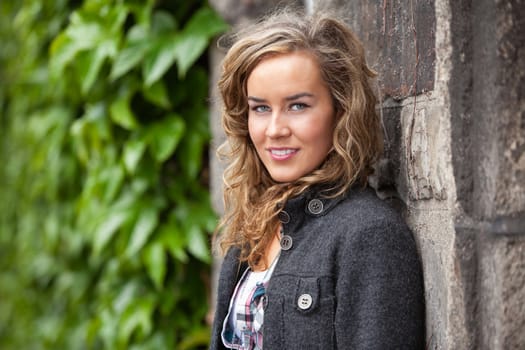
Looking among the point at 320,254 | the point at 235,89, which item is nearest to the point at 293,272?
the point at 320,254

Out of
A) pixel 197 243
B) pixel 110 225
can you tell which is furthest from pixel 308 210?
pixel 110 225

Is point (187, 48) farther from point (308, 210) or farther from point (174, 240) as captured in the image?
point (308, 210)

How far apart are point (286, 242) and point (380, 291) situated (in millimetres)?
287

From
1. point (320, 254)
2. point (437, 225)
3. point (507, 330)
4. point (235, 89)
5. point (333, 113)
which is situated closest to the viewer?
point (507, 330)

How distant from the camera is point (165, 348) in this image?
9.87 ft

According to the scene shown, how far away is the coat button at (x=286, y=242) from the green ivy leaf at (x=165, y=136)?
1.23m

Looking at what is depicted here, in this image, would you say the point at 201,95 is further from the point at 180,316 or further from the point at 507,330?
the point at 507,330

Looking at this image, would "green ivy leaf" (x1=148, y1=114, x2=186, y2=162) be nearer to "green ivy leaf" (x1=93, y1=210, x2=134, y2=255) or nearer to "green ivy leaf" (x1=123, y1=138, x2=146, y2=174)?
"green ivy leaf" (x1=123, y1=138, x2=146, y2=174)

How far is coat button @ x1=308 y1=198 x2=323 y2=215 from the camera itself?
1644mm

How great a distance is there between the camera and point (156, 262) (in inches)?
112

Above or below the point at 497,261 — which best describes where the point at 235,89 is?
above

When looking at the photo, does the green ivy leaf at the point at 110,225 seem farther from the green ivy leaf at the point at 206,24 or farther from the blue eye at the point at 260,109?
the blue eye at the point at 260,109

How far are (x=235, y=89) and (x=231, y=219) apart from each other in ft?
1.09

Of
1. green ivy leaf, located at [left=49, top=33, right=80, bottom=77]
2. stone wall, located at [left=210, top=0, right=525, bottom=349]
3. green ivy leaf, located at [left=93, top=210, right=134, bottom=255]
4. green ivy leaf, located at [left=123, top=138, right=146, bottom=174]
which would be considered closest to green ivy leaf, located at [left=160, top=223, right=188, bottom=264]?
green ivy leaf, located at [left=93, top=210, right=134, bottom=255]
